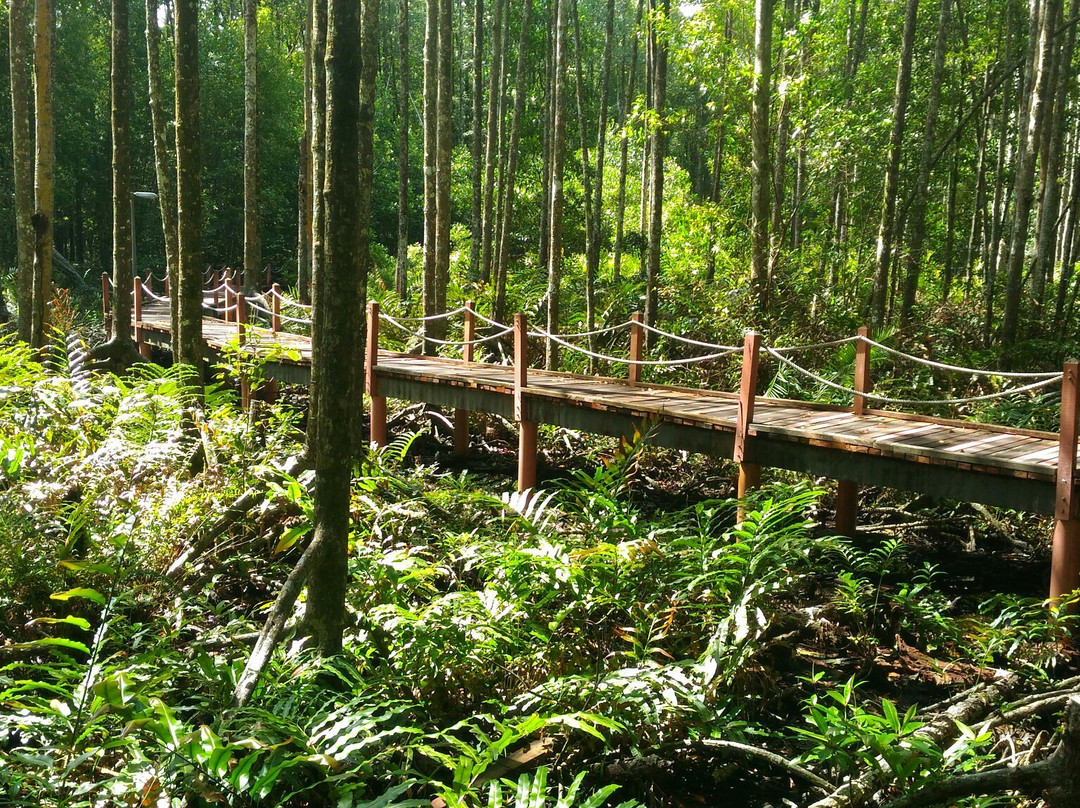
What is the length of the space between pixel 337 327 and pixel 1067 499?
4.36 metres

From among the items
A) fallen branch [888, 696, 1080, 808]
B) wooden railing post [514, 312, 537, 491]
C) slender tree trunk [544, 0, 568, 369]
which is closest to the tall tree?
slender tree trunk [544, 0, 568, 369]

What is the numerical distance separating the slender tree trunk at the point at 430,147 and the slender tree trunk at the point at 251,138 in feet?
13.1

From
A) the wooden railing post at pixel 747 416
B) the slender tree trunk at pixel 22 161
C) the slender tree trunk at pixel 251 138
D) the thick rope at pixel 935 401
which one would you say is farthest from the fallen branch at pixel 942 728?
the slender tree trunk at pixel 251 138

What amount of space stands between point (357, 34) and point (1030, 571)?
6.49m

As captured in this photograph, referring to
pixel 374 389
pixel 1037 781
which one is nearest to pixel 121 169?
pixel 374 389

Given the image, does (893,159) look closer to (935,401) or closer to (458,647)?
(935,401)

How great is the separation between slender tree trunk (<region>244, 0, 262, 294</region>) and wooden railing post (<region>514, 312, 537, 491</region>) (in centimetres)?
856

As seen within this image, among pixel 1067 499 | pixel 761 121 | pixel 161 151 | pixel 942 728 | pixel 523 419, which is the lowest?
pixel 942 728

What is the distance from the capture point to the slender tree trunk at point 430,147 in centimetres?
1135

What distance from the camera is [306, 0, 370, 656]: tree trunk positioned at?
11.9 feet

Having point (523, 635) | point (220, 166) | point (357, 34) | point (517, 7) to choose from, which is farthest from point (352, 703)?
point (220, 166)

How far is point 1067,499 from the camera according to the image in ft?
16.7

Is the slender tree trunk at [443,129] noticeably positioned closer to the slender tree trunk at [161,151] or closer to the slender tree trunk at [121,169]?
the slender tree trunk at [161,151]

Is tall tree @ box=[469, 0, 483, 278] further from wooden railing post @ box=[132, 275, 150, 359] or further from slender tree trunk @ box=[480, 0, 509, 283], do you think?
wooden railing post @ box=[132, 275, 150, 359]
